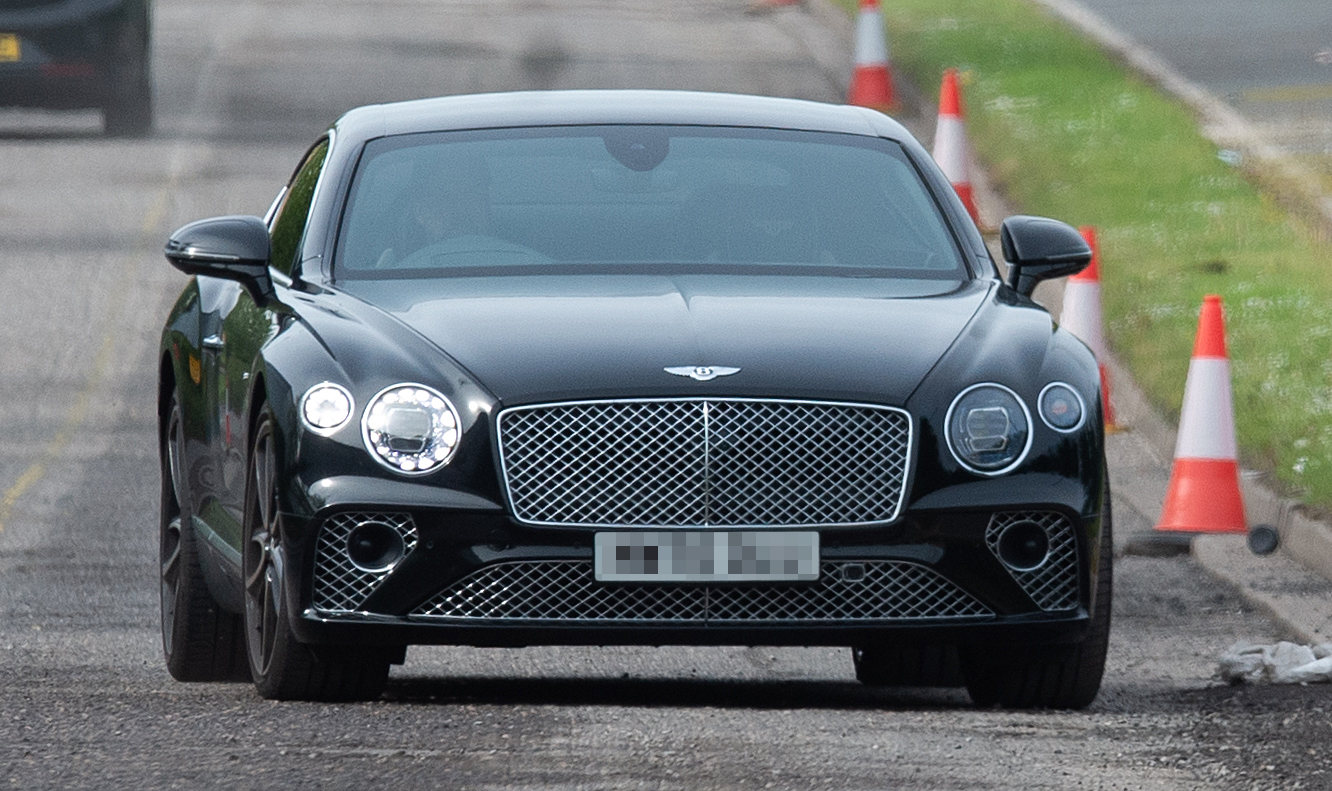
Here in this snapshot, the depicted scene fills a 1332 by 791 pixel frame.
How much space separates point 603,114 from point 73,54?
45.8ft

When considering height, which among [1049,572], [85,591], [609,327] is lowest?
[85,591]

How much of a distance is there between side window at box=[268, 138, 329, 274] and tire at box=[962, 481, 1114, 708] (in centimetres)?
201

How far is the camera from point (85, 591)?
9.27 metres

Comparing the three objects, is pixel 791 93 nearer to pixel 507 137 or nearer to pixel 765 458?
pixel 507 137

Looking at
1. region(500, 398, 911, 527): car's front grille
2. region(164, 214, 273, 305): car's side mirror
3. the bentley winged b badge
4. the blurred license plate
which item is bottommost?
the blurred license plate

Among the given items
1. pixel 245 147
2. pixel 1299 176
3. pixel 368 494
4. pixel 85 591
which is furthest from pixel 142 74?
pixel 368 494

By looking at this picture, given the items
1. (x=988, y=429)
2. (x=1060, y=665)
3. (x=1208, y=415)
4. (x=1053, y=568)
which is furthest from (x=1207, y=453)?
(x=988, y=429)

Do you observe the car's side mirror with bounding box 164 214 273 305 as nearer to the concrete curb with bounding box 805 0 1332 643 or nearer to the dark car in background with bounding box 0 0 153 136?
the concrete curb with bounding box 805 0 1332 643

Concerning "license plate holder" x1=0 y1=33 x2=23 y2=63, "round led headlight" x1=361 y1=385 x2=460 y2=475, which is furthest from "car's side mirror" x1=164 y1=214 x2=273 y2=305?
"license plate holder" x1=0 y1=33 x2=23 y2=63

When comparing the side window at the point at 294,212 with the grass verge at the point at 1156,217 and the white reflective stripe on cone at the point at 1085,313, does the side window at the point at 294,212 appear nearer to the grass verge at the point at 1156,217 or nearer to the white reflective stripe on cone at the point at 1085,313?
the grass verge at the point at 1156,217

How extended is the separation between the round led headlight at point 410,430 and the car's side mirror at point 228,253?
0.96 meters

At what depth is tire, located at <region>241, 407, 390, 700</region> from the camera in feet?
20.4

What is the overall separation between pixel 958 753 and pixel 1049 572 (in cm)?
70

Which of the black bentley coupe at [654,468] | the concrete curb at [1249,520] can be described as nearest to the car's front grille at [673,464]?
the black bentley coupe at [654,468]
